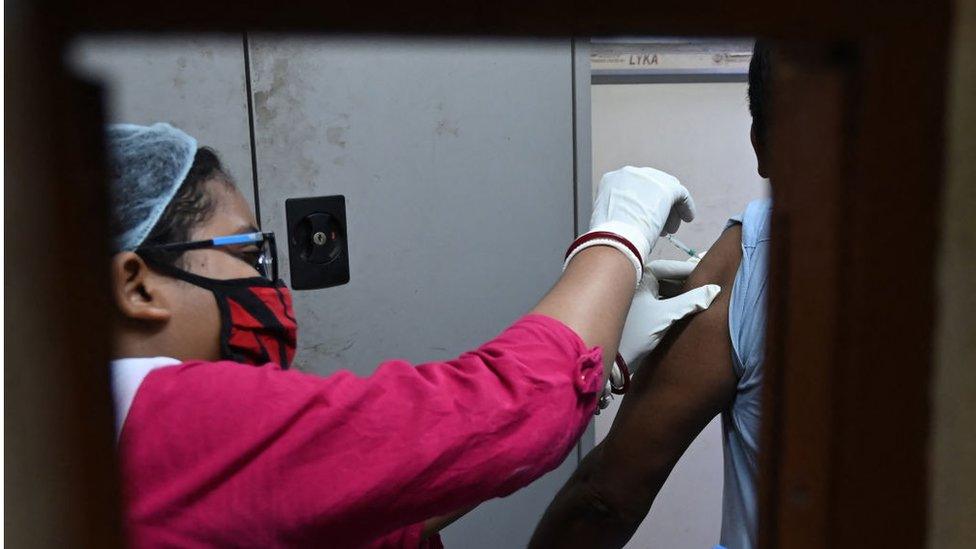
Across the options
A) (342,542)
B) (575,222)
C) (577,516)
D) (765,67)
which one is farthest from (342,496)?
(575,222)

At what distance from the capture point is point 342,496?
0.68 m

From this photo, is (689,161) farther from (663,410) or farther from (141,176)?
(141,176)

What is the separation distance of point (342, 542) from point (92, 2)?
20.5 inches

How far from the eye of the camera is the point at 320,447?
2.25ft

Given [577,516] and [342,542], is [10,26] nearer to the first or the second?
[342,542]

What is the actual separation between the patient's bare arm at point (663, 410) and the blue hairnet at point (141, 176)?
710 mm

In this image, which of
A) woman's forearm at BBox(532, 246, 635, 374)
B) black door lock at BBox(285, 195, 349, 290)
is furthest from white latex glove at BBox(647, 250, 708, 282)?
black door lock at BBox(285, 195, 349, 290)

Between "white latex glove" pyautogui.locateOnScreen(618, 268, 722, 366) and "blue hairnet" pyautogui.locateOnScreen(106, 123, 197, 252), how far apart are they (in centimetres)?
62

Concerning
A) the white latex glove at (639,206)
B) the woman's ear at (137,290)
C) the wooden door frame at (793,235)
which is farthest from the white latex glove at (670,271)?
the woman's ear at (137,290)

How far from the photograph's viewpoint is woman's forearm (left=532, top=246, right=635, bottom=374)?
834 millimetres

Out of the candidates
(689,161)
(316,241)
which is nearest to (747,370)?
(316,241)

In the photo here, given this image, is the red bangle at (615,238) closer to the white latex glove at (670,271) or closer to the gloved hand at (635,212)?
the gloved hand at (635,212)

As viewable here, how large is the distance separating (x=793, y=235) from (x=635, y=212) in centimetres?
53

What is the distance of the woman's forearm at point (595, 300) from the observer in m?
0.83
